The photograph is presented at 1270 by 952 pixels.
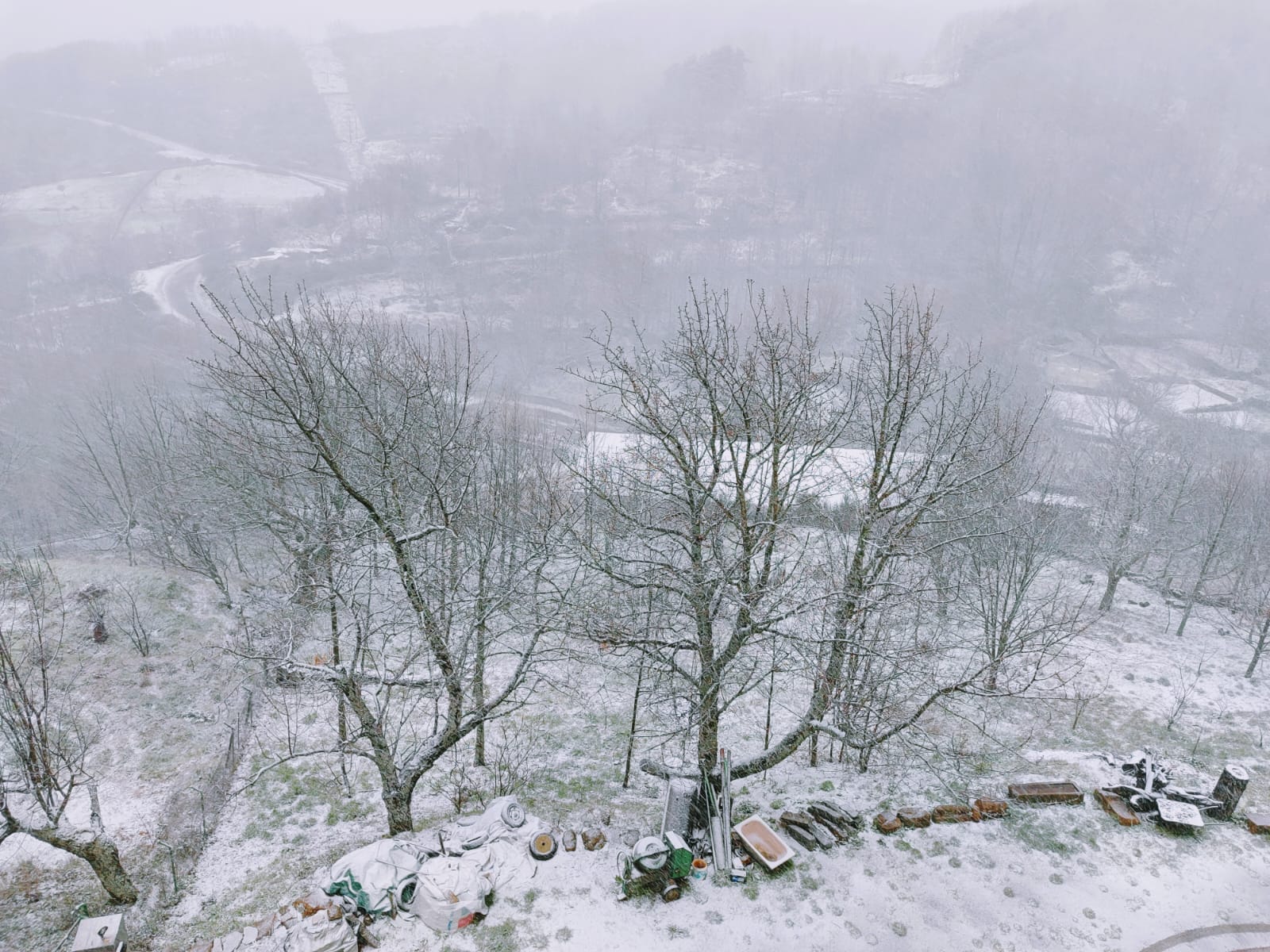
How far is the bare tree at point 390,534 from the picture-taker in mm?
8102

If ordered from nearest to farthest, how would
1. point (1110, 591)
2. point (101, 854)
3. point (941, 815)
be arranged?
point (101, 854) → point (941, 815) → point (1110, 591)

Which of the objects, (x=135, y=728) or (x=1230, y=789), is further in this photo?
(x=135, y=728)

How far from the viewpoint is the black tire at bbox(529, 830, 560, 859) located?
8.53 metres

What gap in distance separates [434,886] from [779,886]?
458cm

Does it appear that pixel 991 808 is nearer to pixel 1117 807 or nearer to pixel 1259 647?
pixel 1117 807

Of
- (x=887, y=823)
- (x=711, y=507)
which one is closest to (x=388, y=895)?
(x=711, y=507)

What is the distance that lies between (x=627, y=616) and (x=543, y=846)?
3.55m

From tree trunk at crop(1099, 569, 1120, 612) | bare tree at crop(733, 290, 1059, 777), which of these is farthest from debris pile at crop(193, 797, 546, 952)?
tree trunk at crop(1099, 569, 1120, 612)

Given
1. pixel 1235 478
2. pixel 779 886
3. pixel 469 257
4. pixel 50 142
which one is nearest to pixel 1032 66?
pixel 469 257

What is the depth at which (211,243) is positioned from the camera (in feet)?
218

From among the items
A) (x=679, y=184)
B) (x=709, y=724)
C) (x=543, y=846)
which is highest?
(x=679, y=184)

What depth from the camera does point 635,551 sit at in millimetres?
10547

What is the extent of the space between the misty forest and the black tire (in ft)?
0.17

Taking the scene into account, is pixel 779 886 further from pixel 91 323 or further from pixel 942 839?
pixel 91 323
